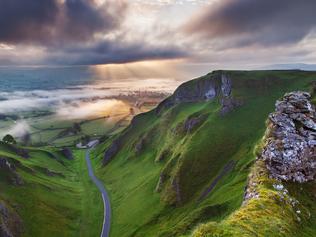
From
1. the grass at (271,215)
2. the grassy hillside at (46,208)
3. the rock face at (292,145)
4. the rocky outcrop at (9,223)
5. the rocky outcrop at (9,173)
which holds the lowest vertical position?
the grassy hillside at (46,208)

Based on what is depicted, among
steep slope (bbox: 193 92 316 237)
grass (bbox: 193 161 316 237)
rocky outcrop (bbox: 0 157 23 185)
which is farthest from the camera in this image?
rocky outcrop (bbox: 0 157 23 185)

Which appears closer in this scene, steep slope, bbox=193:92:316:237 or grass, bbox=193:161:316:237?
grass, bbox=193:161:316:237

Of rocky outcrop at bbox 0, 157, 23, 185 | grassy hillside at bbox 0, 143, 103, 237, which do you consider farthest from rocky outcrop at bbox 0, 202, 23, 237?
rocky outcrop at bbox 0, 157, 23, 185

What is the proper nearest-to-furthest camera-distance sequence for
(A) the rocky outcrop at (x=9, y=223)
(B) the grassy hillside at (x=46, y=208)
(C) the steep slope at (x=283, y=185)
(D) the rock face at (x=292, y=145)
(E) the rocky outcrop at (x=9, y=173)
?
(C) the steep slope at (x=283, y=185), (D) the rock face at (x=292, y=145), (A) the rocky outcrop at (x=9, y=223), (B) the grassy hillside at (x=46, y=208), (E) the rocky outcrop at (x=9, y=173)

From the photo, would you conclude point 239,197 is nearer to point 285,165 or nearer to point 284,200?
point 285,165

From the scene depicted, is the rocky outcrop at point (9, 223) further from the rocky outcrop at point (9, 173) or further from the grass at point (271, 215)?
the grass at point (271, 215)

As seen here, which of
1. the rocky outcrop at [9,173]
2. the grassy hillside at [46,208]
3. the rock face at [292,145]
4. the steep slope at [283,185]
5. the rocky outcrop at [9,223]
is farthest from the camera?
the rocky outcrop at [9,173]

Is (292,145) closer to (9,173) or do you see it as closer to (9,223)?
(9,223)

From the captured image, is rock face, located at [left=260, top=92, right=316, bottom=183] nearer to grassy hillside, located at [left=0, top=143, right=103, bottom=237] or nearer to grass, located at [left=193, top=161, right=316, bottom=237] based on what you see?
grass, located at [left=193, top=161, right=316, bottom=237]

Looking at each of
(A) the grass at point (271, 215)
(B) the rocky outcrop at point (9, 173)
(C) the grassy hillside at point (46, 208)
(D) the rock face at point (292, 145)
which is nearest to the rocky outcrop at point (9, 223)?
(C) the grassy hillside at point (46, 208)

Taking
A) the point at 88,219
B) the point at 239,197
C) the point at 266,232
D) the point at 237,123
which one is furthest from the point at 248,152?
the point at 266,232
